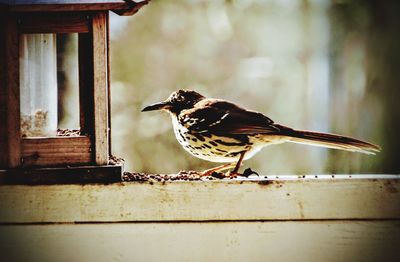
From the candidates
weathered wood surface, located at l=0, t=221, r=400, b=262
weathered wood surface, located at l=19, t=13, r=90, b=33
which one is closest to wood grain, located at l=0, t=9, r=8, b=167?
weathered wood surface, located at l=19, t=13, r=90, b=33

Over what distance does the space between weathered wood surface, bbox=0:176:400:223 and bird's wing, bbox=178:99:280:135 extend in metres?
0.51

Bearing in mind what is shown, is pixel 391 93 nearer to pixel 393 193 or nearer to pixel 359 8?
pixel 359 8

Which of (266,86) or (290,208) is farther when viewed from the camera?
(266,86)

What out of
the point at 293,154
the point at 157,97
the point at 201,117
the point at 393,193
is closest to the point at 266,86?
the point at 293,154

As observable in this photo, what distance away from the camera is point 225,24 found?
21.2 feet

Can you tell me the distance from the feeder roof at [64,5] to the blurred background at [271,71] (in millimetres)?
3443

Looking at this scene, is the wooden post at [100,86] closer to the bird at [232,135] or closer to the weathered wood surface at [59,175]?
the weathered wood surface at [59,175]

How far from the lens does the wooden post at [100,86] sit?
2.54m

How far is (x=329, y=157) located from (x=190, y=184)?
3.86 metres

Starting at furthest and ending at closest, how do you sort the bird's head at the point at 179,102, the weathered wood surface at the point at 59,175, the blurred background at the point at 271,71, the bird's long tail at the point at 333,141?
the blurred background at the point at 271,71, the bird's head at the point at 179,102, the bird's long tail at the point at 333,141, the weathered wood surface at the point at 59,175

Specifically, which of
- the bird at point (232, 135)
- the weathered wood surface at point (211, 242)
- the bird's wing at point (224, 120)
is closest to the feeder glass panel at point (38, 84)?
the weathered wood surface at point (211, 242)

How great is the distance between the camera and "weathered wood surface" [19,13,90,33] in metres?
2.51

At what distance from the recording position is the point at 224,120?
315 cm

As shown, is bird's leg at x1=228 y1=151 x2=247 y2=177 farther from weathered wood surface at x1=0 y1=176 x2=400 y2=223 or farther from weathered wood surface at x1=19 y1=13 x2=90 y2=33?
weathered wood surface at x1=19 y1=13 x2=90 y2=33
